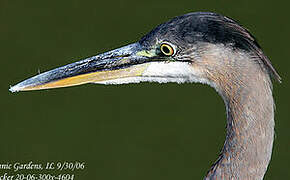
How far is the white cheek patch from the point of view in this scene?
8.75 ft

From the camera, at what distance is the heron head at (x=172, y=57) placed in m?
2.50

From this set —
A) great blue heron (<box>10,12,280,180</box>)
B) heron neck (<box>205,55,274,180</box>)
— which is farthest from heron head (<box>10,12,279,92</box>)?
heron neck (<box>205,55,274,180</box>)

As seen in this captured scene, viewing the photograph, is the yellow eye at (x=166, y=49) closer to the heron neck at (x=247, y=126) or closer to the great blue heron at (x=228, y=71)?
the great blue heron at (x=228, y=71)

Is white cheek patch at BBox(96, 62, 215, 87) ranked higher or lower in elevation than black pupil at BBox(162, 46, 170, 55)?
lower

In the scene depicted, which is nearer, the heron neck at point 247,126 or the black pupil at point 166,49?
the heron neck at point 247,126

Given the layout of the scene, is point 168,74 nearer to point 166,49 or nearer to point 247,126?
point 166,49

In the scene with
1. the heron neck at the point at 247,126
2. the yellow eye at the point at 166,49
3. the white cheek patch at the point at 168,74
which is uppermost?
the yellow eye at the point at 166,49

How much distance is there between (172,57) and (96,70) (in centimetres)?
55

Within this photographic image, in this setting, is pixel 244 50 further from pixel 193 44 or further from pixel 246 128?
pixel 246 128

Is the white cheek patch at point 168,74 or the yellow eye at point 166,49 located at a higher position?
the yellow eye at point 166,49

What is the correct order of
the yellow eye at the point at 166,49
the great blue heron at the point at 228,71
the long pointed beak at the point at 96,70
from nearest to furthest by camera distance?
the great blue heron at the point at 228,71 → the yellow eye at the point at 166,49 → the long pointed beak at the point at 96,70

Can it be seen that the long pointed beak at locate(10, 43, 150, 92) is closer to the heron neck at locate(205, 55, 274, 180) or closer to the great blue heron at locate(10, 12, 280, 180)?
the great blue heron at locate(10, 12, 280, 180)

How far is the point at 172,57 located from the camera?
267 cm

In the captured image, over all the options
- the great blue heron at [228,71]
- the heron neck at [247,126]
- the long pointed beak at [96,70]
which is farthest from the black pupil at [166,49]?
the heron neck at [247,126]
